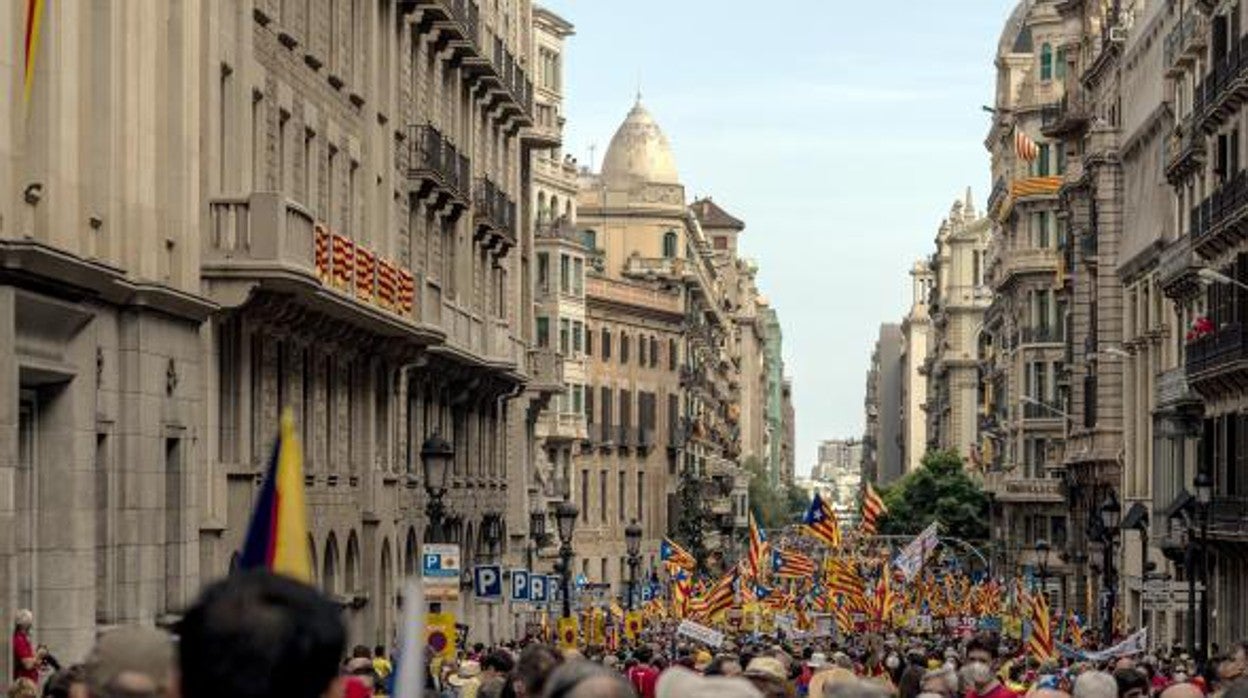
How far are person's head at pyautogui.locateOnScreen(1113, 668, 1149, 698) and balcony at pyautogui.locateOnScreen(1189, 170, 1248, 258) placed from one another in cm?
3983

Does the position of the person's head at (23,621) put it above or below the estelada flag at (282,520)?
below

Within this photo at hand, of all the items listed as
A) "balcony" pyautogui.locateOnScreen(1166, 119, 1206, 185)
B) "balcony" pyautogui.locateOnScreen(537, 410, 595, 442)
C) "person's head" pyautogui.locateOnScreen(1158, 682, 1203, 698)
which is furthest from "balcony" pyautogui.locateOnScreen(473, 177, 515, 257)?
"person's head" pyautogui.locateOnScreen(1158, 682, 1203, 698)

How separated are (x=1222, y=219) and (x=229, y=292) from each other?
2878 cm

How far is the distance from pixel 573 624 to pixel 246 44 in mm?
13840

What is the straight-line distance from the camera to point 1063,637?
69562 millimetres

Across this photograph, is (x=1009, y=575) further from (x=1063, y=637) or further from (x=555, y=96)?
(x=1063, y=637)

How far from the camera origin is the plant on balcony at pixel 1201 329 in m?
63.7

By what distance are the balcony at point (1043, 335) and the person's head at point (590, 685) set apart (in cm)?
10947

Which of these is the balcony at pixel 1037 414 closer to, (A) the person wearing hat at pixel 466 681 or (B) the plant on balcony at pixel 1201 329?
(B) the plant on balcony at pixel 1201 329

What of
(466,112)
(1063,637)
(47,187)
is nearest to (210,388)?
(47,187)

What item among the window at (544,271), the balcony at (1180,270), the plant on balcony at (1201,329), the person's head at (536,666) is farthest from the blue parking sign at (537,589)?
the window at (544,271)

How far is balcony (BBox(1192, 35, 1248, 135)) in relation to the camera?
2309 inches

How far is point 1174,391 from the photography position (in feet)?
234

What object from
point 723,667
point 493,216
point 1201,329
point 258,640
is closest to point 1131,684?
point 723,667
